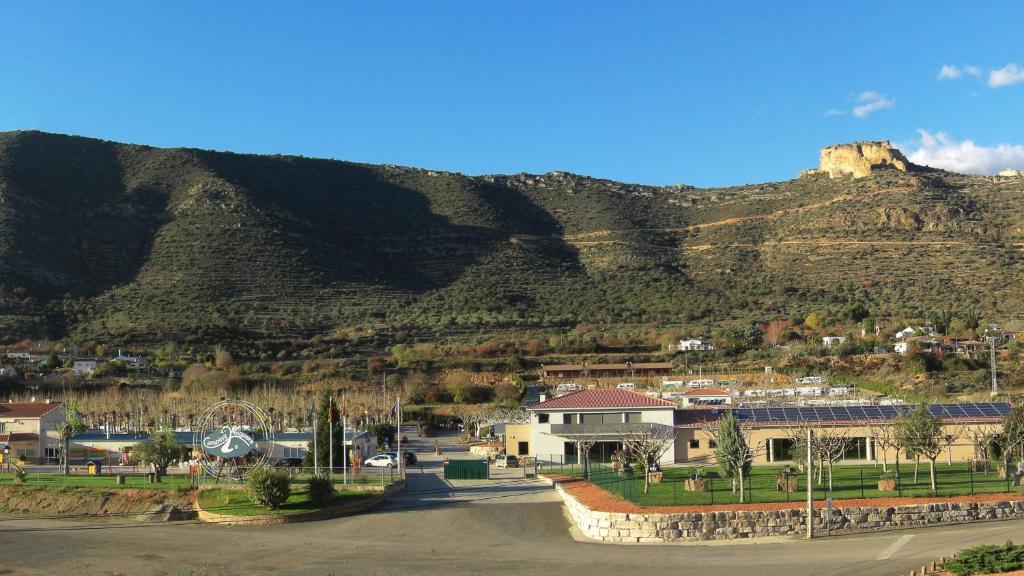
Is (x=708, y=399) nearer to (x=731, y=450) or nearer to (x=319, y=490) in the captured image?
(x=731, y=450)

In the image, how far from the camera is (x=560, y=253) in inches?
4648

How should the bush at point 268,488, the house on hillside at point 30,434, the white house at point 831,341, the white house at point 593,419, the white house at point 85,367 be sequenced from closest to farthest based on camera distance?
the bush at point 268,488
the white house at point 593,419
the house on hillside at point 30,434
the white house at point 85,367
the white house at point 831,341

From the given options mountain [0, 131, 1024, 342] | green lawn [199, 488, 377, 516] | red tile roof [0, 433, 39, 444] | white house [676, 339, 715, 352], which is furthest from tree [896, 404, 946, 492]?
mountain [0, 131, 1024, 342]

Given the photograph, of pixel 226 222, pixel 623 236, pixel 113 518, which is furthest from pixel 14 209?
pixel 113 518

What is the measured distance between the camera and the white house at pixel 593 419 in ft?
153

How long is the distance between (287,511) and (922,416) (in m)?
21.2

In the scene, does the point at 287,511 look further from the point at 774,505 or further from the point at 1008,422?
the point at 1008,422

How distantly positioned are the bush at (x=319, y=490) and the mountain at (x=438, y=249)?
53.9 meters

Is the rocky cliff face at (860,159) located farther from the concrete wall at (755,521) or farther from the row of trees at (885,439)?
the concrete wall at (755,521)

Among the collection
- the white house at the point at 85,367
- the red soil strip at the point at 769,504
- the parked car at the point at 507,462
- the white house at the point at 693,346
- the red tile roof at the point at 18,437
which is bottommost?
the parked car at the point at 507,462

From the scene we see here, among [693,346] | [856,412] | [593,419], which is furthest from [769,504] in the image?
[693,346]

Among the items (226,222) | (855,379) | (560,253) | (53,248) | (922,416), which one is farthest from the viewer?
(560,253)

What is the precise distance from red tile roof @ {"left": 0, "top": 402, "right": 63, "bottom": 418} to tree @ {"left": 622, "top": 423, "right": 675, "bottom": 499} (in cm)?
3103

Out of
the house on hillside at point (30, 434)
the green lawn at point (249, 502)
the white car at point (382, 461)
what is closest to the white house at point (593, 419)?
the white car at point (382, 461)
